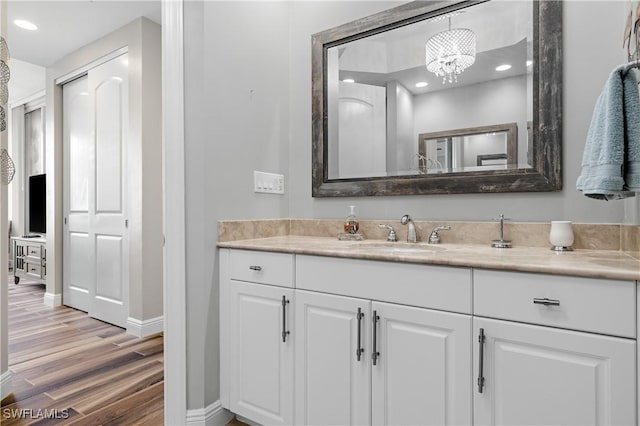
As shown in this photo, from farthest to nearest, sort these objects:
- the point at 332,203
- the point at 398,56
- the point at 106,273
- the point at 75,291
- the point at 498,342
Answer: the point at 75,291, the point at 106,273, the point at 332,203, the point at 398,56, the point at 498,342

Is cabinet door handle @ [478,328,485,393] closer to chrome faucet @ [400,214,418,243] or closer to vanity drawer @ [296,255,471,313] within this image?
vanity drawer @ [296,255,471,313]

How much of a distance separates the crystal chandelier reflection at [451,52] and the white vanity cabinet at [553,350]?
105cm

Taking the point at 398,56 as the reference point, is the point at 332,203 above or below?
below

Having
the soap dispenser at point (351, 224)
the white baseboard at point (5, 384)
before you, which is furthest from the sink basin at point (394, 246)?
the white baseboard at point (5, 384)

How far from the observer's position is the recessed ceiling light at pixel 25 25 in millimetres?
2874

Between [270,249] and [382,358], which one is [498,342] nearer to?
[382,358]

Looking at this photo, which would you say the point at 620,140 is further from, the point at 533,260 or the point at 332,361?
the point at 332,361

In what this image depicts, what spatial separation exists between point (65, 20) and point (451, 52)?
2.98 metres

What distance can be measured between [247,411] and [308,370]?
0.39 meters

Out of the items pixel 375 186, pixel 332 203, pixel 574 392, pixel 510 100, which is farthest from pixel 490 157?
pixel 574 392

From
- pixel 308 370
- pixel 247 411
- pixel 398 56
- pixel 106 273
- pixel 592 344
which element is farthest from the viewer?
pixel 106 273

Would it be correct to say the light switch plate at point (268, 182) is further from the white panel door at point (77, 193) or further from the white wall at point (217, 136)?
the white panel door at point (77, 193)

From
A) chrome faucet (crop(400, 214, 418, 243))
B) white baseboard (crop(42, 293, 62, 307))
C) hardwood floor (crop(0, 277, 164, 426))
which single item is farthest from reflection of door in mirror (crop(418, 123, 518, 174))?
white baseboard (crop(42, 293, 62, 307))

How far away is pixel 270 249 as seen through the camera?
58.5 inches
